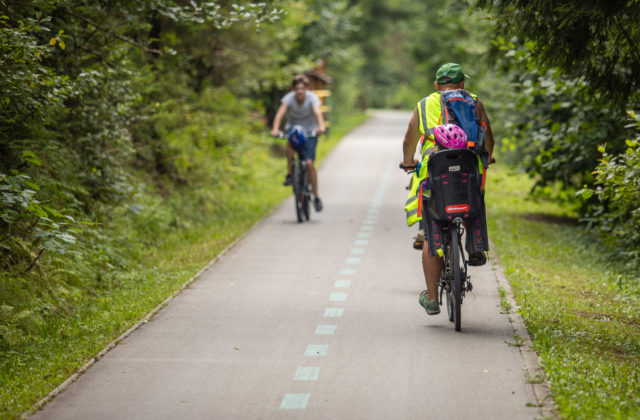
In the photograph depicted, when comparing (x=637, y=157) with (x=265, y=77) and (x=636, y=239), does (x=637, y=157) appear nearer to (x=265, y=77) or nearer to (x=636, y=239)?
(x=636, y=239)

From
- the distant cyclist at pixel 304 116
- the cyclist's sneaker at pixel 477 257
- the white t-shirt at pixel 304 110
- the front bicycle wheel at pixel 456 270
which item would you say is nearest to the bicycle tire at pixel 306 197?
the distant cyclist at pixel 304 116

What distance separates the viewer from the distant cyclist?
1449 centimetres

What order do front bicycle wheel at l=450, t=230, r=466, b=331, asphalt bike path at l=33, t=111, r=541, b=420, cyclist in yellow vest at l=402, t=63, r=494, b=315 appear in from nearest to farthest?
asphalt bike path at l=33, t=111, r=541, b=420
front bicycle wheel at l=450, t=230, r=466, b=331
cyclist in yellow vest at l=402, t=63, r=494, b=315

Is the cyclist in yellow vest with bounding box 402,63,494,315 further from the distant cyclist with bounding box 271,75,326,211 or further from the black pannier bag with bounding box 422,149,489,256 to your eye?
the distant cyclist with bounding box 271,75,326,211

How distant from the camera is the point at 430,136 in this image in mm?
7273

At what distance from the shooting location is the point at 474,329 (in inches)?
305

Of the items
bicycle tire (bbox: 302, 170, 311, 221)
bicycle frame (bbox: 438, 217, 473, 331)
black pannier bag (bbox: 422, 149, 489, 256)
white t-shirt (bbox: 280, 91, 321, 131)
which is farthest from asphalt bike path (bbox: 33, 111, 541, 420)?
white t-shirt (bbox: 280, 91, 321, 131)

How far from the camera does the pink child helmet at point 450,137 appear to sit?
23.1ft

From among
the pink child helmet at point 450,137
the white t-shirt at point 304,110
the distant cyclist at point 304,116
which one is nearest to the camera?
the pink child helmet at point 450,137

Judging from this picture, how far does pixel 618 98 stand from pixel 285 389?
4217mm

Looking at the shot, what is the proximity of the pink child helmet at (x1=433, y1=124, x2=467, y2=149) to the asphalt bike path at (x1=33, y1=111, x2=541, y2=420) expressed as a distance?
1.56 m

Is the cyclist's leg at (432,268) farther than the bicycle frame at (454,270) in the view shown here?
Yes

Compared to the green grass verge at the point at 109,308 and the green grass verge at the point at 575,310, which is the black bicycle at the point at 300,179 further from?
the green grass verge at the point at 575,310

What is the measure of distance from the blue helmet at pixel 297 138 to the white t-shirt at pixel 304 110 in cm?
40
